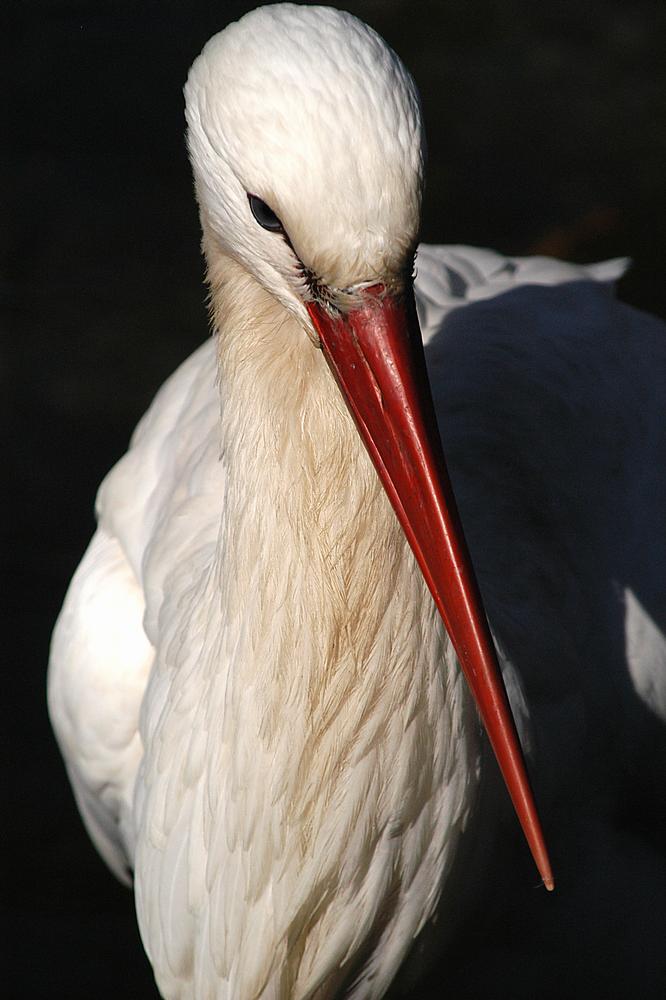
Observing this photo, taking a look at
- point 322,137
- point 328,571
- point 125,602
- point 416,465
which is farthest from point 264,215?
point 125,602

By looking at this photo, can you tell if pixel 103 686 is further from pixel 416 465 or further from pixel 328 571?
pixel 416 465

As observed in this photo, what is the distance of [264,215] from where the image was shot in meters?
1.20

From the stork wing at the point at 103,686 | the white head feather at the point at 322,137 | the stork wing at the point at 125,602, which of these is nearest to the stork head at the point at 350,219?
the white head feather at the point at 322,137

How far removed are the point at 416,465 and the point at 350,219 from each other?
0.26 meters

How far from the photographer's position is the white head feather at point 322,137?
1.10m

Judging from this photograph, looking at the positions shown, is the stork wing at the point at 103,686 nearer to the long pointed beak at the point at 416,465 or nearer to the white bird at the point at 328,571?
the white bird at the point at 328,571

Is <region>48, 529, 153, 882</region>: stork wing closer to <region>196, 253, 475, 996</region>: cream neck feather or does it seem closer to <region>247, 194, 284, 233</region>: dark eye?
<region>196, 253, 475, 996</region>: cream neck feather

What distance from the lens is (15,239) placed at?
139 inches

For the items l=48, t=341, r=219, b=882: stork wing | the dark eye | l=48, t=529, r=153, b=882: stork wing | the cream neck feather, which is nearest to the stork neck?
the cream neck feather

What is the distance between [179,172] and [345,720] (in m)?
2.57

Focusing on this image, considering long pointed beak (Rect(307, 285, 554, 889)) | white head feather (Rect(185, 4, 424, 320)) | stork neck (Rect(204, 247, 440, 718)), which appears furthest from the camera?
stork neck (Rect(204, 247, 440, 718))

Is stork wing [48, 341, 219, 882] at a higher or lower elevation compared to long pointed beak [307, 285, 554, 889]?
lower

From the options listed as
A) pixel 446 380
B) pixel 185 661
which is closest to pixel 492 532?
pixel 446 380

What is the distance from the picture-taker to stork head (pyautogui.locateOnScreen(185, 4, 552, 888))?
43.6 inches
